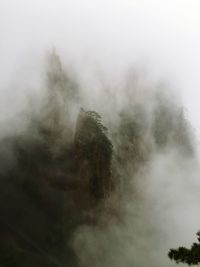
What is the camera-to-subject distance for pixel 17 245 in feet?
497

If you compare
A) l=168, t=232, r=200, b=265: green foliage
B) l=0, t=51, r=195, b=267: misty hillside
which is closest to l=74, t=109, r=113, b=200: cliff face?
l=0, t=51, r=195, b=267: misty hillside

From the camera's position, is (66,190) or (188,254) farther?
(66,190)

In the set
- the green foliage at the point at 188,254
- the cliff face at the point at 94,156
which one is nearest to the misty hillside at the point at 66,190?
the cliff face at the point at 94,156

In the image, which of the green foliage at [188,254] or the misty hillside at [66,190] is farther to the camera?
the misty hillside at [66,190]

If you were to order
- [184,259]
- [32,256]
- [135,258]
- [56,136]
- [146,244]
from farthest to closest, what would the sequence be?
[56,136] → [146,244] → [135,258] → [32,256] → [184,259]

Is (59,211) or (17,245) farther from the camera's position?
(59,211)

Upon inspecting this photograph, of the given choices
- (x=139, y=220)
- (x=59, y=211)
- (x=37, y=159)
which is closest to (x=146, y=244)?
(x=139, y=220)

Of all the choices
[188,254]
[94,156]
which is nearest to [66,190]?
[94,156]

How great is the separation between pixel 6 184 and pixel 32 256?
3930 centimetres

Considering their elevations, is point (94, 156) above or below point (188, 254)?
above

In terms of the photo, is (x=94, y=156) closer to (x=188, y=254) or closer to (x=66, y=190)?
(x=66, y=190)

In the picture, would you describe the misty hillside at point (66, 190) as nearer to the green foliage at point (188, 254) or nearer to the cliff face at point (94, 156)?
the cliff face at point (94, 156)

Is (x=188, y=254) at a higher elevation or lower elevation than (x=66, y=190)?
lower

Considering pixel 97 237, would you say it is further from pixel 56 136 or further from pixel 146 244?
pixel 56 136
